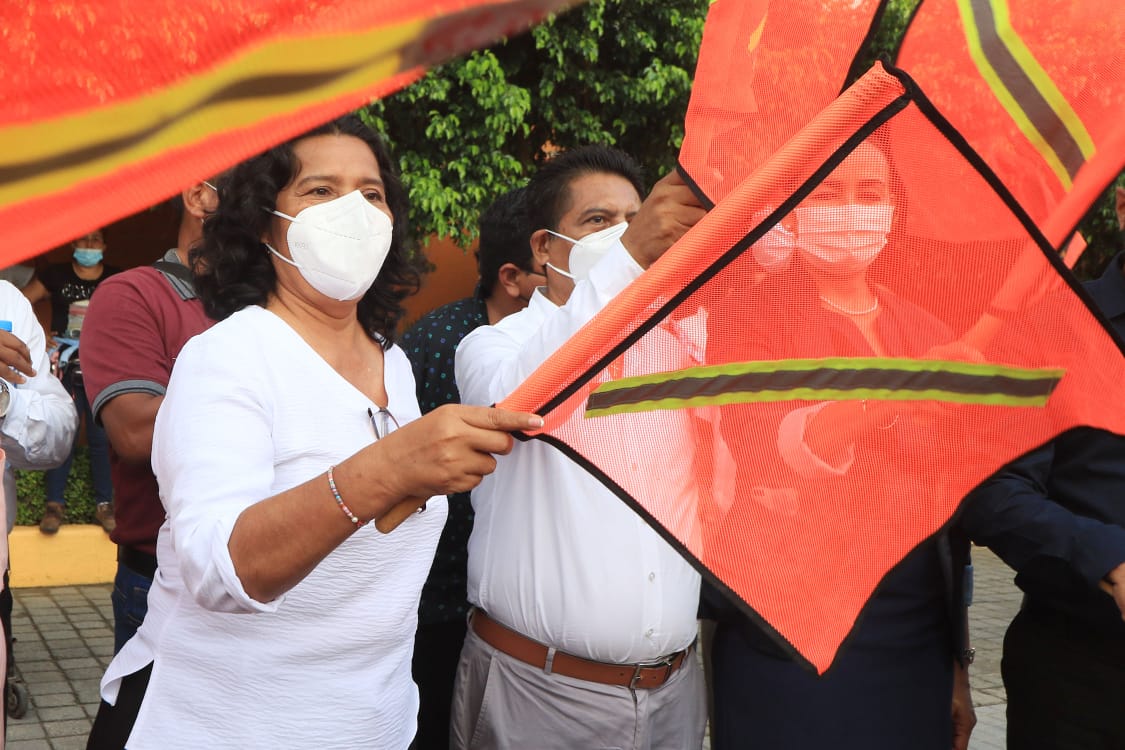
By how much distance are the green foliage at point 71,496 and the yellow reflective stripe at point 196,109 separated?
24.0ft

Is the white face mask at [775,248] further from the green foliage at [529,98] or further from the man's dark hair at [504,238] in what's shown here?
the green foliage at [529,98]

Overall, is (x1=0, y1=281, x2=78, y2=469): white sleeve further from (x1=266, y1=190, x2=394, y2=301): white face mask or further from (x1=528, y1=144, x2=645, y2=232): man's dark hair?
(x1=528, y1=144, x2=645, y2=232): man's dark hair

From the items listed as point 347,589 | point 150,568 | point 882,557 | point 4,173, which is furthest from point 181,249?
point 4,173

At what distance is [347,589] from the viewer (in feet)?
5.80

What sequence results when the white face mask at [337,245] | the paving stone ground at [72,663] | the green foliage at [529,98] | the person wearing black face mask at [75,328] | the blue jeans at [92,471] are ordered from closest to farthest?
the white face mask at [337,245] < the paving stone ground at [72,663] < the person wearing black face mask at [75,328] < the blue jeans at [92,471] < the green foliage at [529,98]

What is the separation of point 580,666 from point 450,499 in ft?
2.64

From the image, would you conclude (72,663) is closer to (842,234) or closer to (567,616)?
(567,616)

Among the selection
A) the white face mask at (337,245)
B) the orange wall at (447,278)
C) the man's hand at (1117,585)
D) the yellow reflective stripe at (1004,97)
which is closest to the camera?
the yellow reflective stripe at (1004,97)

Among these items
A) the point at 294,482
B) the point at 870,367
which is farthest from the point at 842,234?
the point at 294,482

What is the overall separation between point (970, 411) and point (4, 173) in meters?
1.27

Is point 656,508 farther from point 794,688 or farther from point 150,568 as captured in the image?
point 150,568

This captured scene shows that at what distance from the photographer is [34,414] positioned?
2.79 m

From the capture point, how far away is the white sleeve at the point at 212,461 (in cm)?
151

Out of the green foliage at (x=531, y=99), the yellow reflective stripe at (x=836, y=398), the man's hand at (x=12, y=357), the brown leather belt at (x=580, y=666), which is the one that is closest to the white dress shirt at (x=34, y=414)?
the man's hand at (x=12, y=357)
